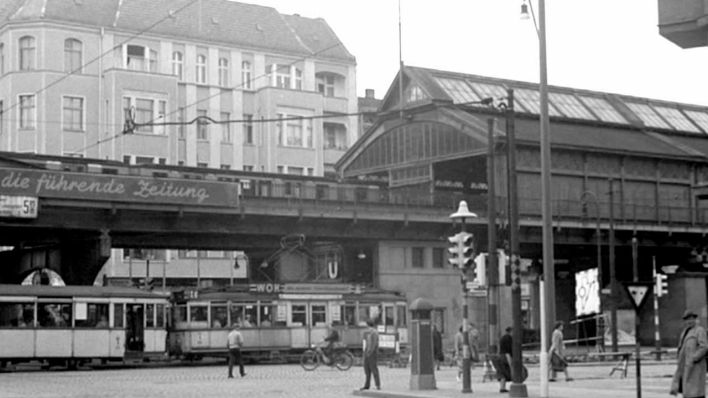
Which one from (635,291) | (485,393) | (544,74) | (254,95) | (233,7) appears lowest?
(485,393)

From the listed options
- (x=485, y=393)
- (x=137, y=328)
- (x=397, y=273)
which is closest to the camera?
(x=485, y=393)

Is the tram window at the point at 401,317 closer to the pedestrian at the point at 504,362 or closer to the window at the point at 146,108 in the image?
the window at the point at 146,108

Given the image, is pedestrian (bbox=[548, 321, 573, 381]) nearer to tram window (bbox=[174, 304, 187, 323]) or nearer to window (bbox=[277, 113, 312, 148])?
tram window (bbox=[174, 304, 187, 323])

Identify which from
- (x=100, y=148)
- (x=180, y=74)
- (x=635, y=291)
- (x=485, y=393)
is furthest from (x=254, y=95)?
(x=635, y=291)

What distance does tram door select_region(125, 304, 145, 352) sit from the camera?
50.0 m

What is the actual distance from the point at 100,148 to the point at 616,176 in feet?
108

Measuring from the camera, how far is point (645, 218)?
74875 millimetres

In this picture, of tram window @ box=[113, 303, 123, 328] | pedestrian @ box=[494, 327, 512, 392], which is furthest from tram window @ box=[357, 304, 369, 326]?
pedestrian @ box=[494, 327, 512, 392]

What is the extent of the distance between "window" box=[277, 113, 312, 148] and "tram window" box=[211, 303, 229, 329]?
124 ft

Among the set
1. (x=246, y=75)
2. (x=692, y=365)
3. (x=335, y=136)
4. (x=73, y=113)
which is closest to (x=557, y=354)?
(x=692, y=365)

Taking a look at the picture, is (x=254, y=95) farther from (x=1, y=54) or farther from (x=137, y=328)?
(x=137, y=328)

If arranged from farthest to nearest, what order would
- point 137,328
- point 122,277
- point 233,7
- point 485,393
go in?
point 233,7
point 122,277
point 137,328
point 485,393

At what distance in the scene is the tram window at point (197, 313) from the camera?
53000mm

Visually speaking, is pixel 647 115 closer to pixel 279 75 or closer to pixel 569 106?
pixel 569 106
